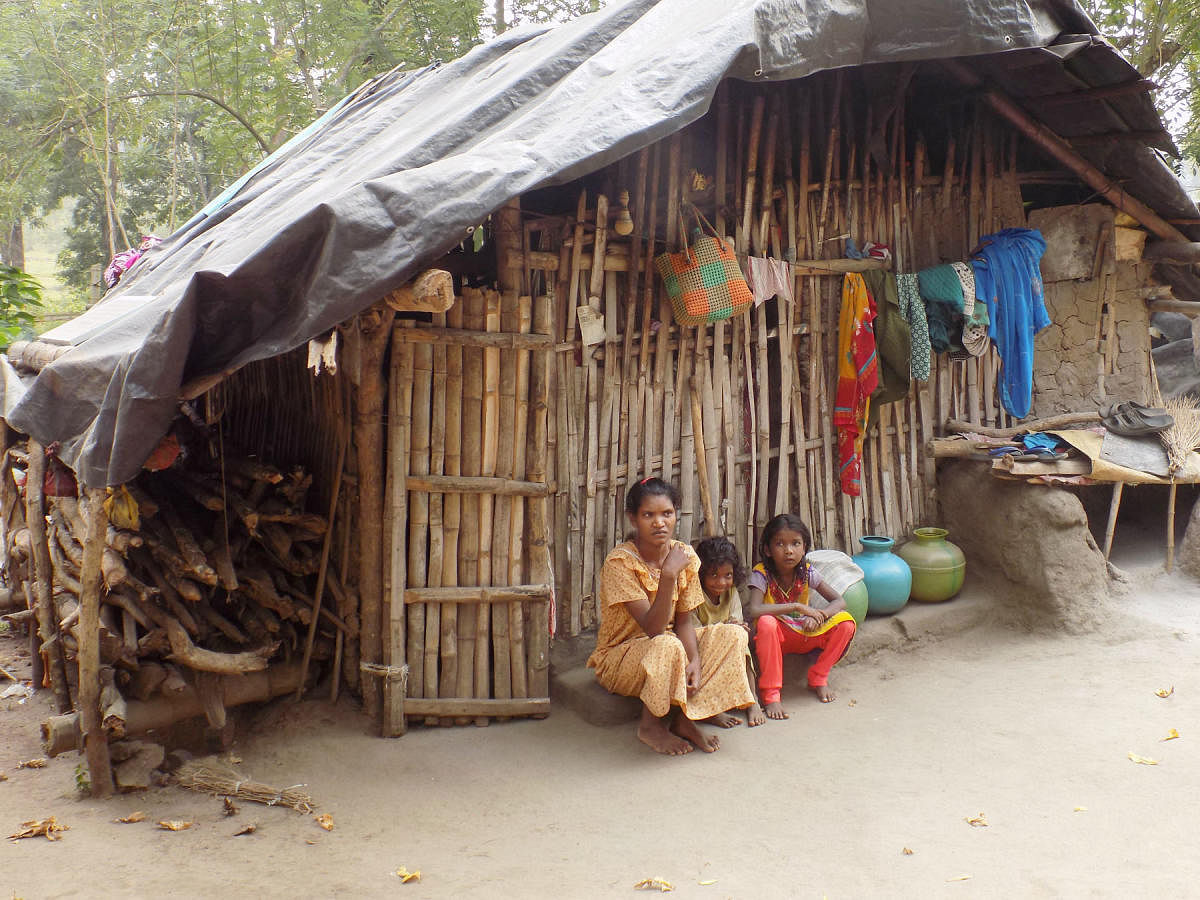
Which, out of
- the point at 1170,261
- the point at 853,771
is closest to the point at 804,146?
the point at 1170,261

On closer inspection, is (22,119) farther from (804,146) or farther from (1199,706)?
(1199,706)

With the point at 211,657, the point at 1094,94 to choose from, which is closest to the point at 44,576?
the point at 211,657

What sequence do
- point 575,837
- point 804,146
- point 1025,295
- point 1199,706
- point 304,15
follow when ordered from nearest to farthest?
1. point 575,837
2. point 1199,706
3. point 804,146
4. point 1025,295
5. point 304,15

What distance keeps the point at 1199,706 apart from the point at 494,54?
5.40 m

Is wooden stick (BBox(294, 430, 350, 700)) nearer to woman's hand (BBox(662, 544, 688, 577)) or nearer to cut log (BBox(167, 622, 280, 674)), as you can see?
cut log (BBox(167, 622, 280, 674))

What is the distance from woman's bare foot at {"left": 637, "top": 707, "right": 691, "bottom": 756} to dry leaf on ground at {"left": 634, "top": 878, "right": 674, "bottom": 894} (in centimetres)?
102

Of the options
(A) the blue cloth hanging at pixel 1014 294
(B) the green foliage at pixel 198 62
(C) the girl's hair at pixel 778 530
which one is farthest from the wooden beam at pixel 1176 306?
(B) the green foliage at pixel 198 62

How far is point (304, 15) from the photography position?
12023 millimetres

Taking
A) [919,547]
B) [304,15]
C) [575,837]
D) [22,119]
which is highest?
[304,15]

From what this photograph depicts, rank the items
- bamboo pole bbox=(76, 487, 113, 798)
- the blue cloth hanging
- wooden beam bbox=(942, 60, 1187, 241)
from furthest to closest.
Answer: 1. the blue cloth hanging
2. wooden beam bbox=(942, 60, 1187, 241)
3. bamboo pole bbox=(76, 487, 113, 798)

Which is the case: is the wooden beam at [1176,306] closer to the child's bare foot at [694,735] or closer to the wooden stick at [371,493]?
the child's bare foot at [694,735]

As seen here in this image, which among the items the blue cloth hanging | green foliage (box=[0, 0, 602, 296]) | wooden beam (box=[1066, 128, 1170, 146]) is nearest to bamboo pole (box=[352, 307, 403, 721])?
the blue cloth hanging

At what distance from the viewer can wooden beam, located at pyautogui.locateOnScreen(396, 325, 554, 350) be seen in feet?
Result: 13.8

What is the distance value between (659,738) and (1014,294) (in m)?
3.64
